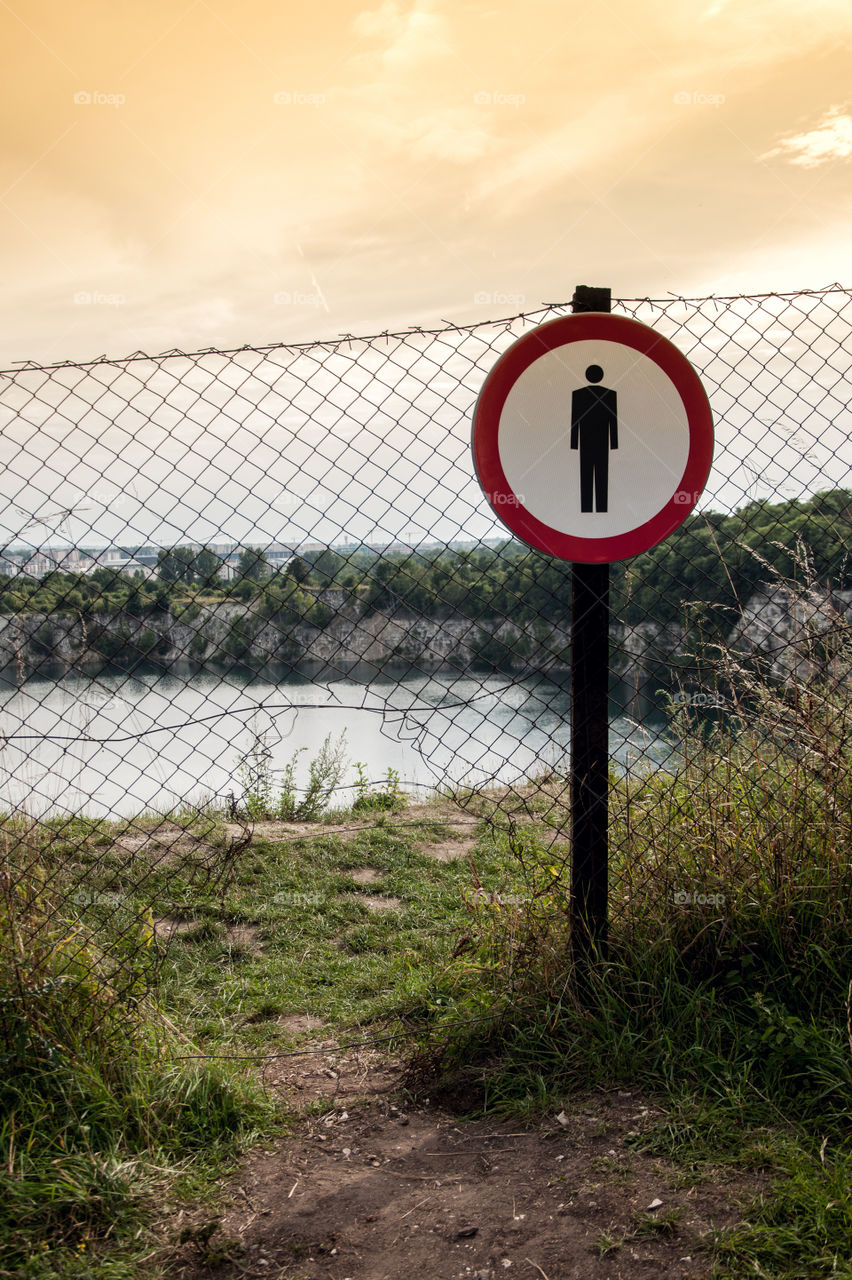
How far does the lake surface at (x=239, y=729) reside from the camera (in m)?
2.88

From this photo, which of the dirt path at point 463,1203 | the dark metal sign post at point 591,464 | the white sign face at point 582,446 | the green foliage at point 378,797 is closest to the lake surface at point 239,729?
the green foliage at point 378,797

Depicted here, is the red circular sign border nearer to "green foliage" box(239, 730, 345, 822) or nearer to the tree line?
the tree line

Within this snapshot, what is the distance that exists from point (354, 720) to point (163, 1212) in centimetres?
527

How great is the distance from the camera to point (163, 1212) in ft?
6.82

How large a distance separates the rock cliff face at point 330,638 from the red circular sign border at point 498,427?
13.8 inches

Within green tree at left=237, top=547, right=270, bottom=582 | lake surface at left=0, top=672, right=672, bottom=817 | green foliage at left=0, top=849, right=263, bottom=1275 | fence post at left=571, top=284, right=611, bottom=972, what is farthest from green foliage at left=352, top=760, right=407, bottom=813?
green foliage at left=0, top=849, right=263, bottom=1275

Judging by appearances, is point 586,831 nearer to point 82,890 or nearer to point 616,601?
point 616,601

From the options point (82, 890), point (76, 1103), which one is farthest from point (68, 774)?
point (76, 1103)

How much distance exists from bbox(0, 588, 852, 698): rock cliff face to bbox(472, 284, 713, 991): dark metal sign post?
0.29m

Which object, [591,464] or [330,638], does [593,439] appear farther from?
[330,638]

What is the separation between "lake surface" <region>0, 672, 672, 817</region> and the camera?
288cm

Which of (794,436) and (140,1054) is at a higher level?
(794,436)

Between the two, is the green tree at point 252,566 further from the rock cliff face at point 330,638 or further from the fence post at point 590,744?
the fence post at point 590,744

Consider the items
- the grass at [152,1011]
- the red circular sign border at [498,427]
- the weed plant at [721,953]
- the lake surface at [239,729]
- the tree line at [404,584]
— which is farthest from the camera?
the tree line at [404,584]
